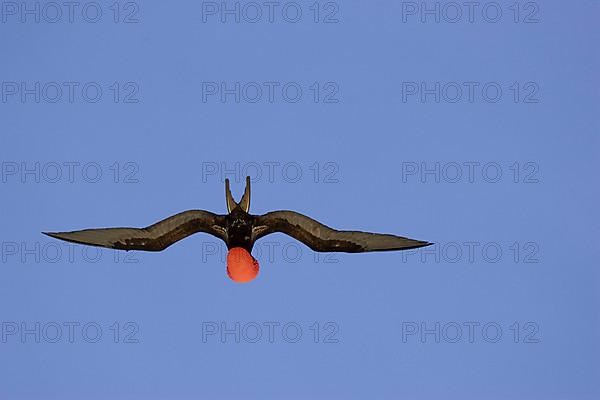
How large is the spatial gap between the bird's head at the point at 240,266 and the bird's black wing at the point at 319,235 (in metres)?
1.33

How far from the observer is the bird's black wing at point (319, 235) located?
22328 mm

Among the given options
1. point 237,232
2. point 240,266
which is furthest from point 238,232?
point 240,266

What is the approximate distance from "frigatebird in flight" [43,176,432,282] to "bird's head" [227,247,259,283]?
2.92ft

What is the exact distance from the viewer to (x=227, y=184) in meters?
22.7

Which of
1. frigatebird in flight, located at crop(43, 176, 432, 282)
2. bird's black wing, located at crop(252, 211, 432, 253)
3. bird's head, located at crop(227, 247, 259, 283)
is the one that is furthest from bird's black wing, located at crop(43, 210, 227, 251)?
bird's head, located at crop(227, 247, 259, 283)

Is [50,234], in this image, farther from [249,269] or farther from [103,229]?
[249,269]

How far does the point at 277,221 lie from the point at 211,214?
1548mm

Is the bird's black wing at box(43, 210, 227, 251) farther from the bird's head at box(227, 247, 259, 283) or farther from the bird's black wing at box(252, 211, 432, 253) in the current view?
the bird's head at box(227, 247, 259, 283)

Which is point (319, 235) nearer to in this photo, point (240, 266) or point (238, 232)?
point (238, 232)

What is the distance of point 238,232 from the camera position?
22469 mm

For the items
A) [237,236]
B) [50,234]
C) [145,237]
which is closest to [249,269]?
[237,236]

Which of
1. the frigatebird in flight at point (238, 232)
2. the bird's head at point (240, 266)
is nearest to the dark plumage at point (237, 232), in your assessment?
the frigatebird in flight at point (238, 232)

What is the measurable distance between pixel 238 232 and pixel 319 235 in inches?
72.6

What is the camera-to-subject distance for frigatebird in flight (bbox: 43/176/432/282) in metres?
22.4
